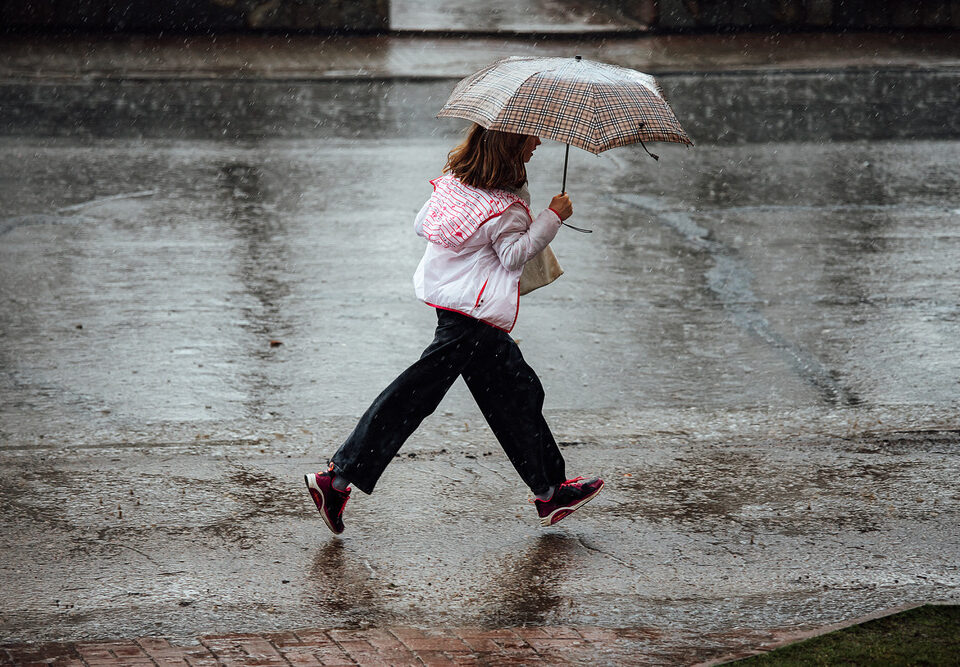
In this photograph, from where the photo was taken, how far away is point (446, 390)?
4.86 m

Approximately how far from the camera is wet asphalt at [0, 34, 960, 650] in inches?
179

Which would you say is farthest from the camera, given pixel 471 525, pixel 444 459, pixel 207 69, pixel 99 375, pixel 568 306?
pixel 207 69

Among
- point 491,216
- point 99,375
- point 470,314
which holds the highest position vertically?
point 491,216

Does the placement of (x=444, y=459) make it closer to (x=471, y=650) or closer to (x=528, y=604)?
(x=528, y=604)

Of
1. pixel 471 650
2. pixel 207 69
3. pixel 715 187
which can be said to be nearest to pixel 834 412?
pixel 471 650

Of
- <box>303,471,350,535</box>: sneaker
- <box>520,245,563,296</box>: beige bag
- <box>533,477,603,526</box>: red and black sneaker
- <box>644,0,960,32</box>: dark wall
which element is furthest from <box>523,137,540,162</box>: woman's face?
<box>644,0,960,32</box>: dark wall

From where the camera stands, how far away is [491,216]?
462 cm

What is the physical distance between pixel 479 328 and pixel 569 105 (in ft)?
3.11

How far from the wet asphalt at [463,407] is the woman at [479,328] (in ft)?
0.83

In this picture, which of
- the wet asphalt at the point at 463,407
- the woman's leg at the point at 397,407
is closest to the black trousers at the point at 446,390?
the woman's leg at the point at 397,407

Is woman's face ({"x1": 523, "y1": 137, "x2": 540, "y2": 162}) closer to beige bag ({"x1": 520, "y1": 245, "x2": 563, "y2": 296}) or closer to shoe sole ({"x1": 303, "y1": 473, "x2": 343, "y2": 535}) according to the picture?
beige bag ({"x1": 520, "y1": 245, "x2": 563, "y2": 296})

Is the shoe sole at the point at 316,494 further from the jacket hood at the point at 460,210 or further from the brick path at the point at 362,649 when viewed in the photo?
the jacket hood at the point at 460,210

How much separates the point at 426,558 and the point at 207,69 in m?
13.5

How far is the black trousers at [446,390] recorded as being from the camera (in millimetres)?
4836
